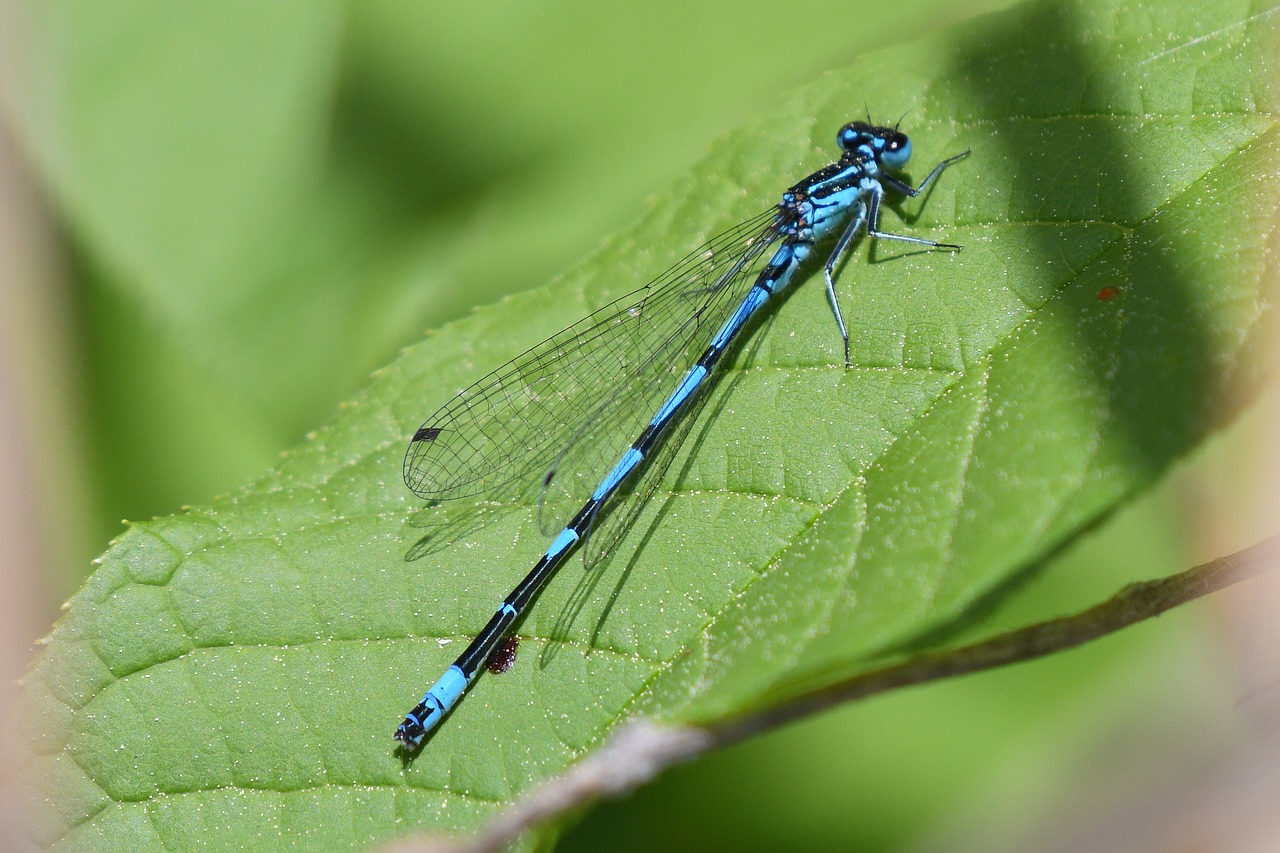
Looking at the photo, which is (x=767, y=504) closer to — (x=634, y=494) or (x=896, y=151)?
(x=634, y=494)

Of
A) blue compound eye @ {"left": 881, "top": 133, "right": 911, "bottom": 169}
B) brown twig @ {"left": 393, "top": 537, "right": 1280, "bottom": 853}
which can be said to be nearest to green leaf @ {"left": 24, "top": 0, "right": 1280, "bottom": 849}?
blue compound eye @ {"left": 881, "top": 133, "right": 911, "bottom": 169}

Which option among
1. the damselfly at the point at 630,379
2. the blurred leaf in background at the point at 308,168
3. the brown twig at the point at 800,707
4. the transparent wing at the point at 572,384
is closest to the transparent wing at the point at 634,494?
the damselfly at the point at 630,379

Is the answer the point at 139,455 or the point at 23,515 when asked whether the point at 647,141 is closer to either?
the point at 139,455

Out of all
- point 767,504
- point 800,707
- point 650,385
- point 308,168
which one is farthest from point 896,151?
point 308,168

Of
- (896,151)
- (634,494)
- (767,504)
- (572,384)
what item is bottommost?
(767,504)

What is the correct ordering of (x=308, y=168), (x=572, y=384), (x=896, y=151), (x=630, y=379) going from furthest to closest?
(x=308, y=168) → (x=630, y=379) → (x=572, y=384) → (x=896, y=151)

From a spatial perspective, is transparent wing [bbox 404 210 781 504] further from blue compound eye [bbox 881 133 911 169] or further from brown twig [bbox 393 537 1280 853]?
brown twig [bbox 393 537 1280 853]

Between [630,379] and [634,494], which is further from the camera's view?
[630,379]

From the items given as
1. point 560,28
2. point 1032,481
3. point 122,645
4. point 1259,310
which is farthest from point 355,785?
point 560,28
